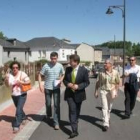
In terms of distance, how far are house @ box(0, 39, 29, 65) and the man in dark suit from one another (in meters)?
46.3

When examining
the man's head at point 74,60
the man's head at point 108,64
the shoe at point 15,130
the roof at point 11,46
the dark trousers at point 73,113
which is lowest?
the shoe at point 15,130

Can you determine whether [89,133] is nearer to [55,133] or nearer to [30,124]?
[55,133]

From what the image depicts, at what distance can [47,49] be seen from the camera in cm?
7106

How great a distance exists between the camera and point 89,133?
7500 millimetres

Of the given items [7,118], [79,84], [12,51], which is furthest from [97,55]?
[79,84]

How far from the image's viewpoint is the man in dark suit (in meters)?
7.27

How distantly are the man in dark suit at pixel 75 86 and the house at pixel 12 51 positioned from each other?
46308 mm

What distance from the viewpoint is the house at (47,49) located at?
70250mm

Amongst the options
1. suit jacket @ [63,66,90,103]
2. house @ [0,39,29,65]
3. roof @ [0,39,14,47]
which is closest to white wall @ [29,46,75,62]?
house @ [0,39,29,65]

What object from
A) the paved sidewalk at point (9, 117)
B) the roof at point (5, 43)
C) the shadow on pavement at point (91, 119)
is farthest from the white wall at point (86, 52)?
the shadow on pavement at point (91, 119)

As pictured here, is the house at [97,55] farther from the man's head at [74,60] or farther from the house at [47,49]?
the man's head at [74,60]

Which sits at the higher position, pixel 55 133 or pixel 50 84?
pixel 50 84

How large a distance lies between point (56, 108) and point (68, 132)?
735mm

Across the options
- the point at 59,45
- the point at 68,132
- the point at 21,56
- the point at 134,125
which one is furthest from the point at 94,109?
the point at 59,45
